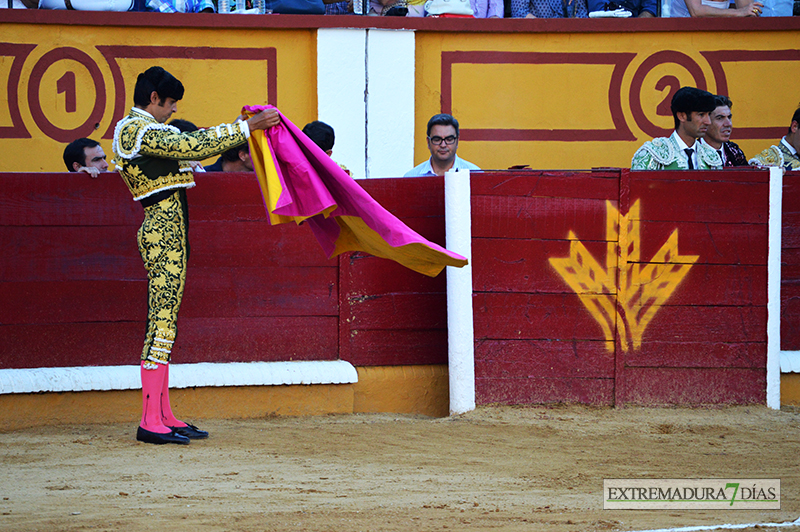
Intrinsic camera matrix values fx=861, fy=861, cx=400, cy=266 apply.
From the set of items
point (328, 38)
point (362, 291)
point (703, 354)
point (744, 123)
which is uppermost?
point (328, 38)

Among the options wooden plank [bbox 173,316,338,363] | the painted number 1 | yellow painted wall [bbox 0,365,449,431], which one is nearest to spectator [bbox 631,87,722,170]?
yellow painted wall [bbox 0,365,449,431]

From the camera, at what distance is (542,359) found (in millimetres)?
4195

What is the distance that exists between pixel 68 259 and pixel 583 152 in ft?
11.5

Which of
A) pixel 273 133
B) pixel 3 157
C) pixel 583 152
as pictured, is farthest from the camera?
pixel 583 152

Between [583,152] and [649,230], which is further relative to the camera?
[583,152]

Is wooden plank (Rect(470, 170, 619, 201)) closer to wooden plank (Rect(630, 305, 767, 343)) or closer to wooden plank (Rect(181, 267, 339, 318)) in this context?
wooden plank (Rect(630, 305, 767, 343))

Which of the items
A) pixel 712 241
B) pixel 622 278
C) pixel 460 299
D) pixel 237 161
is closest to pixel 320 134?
pixel 237 161

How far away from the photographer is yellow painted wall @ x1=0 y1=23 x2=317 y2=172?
5.49 metres

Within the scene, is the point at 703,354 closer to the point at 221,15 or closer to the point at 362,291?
the point at 362,291

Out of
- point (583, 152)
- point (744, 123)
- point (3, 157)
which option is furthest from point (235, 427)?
point (744, 123)

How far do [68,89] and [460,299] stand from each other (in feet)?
10.1

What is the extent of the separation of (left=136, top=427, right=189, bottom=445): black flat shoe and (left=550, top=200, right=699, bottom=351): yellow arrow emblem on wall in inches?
75.6

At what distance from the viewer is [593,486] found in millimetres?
2873

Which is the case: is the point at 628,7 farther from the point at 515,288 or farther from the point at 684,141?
the point at 515,288
